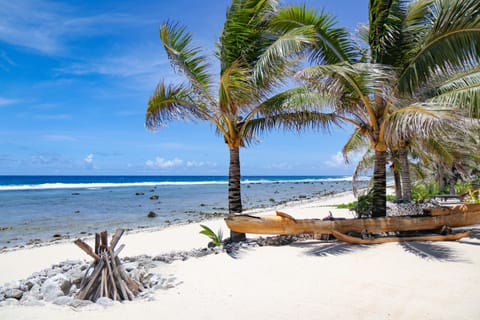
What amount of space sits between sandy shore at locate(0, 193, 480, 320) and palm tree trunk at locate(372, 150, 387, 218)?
1381mm

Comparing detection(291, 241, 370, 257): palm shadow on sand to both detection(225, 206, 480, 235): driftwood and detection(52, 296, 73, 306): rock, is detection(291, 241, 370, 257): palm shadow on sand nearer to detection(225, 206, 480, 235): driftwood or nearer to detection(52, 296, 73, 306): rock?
detection(225, 206, 480, 235): driftwood

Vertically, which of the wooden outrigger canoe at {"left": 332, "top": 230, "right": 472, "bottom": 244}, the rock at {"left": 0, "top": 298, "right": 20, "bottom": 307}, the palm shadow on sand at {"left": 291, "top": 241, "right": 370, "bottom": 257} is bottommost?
the rock at {"left": 0, "top": 298, "right": 20, "bottom": 307}

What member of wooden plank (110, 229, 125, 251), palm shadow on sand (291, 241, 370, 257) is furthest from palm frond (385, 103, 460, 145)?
wooden plank (110, 229, 125, 251)

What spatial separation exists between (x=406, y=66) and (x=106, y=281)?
8292 mm

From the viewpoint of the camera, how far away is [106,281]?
542 centimetres

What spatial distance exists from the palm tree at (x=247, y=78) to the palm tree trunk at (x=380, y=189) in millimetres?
1637

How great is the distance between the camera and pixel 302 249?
7637mm

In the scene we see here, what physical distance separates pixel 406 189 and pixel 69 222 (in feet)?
53.8

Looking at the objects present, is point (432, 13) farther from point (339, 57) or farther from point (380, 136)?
point (380, 136)

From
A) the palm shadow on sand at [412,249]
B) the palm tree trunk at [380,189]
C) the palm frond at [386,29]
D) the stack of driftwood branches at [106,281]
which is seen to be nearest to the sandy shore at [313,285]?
the palm shadow on sand at [412,249]

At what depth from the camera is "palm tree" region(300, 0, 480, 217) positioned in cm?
715

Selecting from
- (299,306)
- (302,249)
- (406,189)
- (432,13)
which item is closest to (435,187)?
(406,189)

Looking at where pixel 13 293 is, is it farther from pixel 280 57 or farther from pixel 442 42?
pixel 442 42

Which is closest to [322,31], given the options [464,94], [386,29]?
[386,29]
